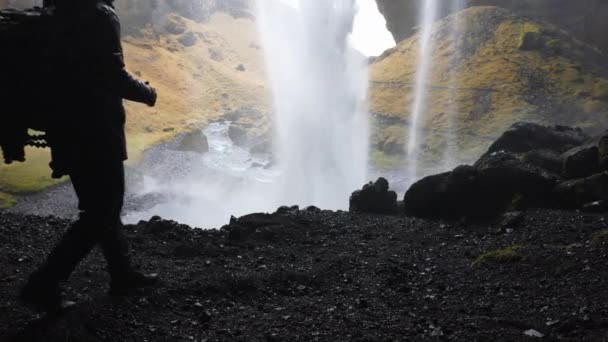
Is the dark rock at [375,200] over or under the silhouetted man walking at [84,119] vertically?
over

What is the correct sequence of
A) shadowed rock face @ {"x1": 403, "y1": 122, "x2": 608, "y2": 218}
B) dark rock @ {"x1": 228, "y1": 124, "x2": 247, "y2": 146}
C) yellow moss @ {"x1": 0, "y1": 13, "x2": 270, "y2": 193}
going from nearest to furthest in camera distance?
shadowed rock face @ {"x1": 403, "y1": 122, "x2": 608, "y2": 218}
yellow moss @ {"x1": 0, "y1": 13, "x2": 270, "y2": 193}
dark rock @ {"x1": 228, "y1": 124, "x2": 247, "y2": 146}

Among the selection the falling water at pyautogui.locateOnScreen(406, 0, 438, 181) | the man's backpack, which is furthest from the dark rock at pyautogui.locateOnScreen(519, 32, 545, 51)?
the man's backpack

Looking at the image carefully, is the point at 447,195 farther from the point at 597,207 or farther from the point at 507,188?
the point at 597,207

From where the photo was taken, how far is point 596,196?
8.88m

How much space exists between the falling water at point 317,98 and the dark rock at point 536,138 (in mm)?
11552

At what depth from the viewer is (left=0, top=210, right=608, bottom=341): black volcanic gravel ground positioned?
4.55 metres

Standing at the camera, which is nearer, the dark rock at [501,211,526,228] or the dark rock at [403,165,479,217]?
the dark rock at [501,211,526,228]

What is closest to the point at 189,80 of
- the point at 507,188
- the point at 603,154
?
the point at 507,188

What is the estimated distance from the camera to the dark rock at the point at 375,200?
12086mm

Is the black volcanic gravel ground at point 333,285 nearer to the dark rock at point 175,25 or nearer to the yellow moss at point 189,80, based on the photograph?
the yellow moss at point 189,80

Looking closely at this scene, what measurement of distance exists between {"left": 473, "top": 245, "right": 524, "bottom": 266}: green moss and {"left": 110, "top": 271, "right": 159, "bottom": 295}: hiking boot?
4.39 meters

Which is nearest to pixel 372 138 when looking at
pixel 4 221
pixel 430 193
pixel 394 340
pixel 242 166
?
pixel 242 166

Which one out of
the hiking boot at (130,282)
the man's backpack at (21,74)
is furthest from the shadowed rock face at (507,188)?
the man's backpack at (21,74)

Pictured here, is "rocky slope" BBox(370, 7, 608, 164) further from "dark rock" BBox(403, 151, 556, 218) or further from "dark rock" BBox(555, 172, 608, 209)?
"dark rock" BBox(555, 172, 608, 209)
